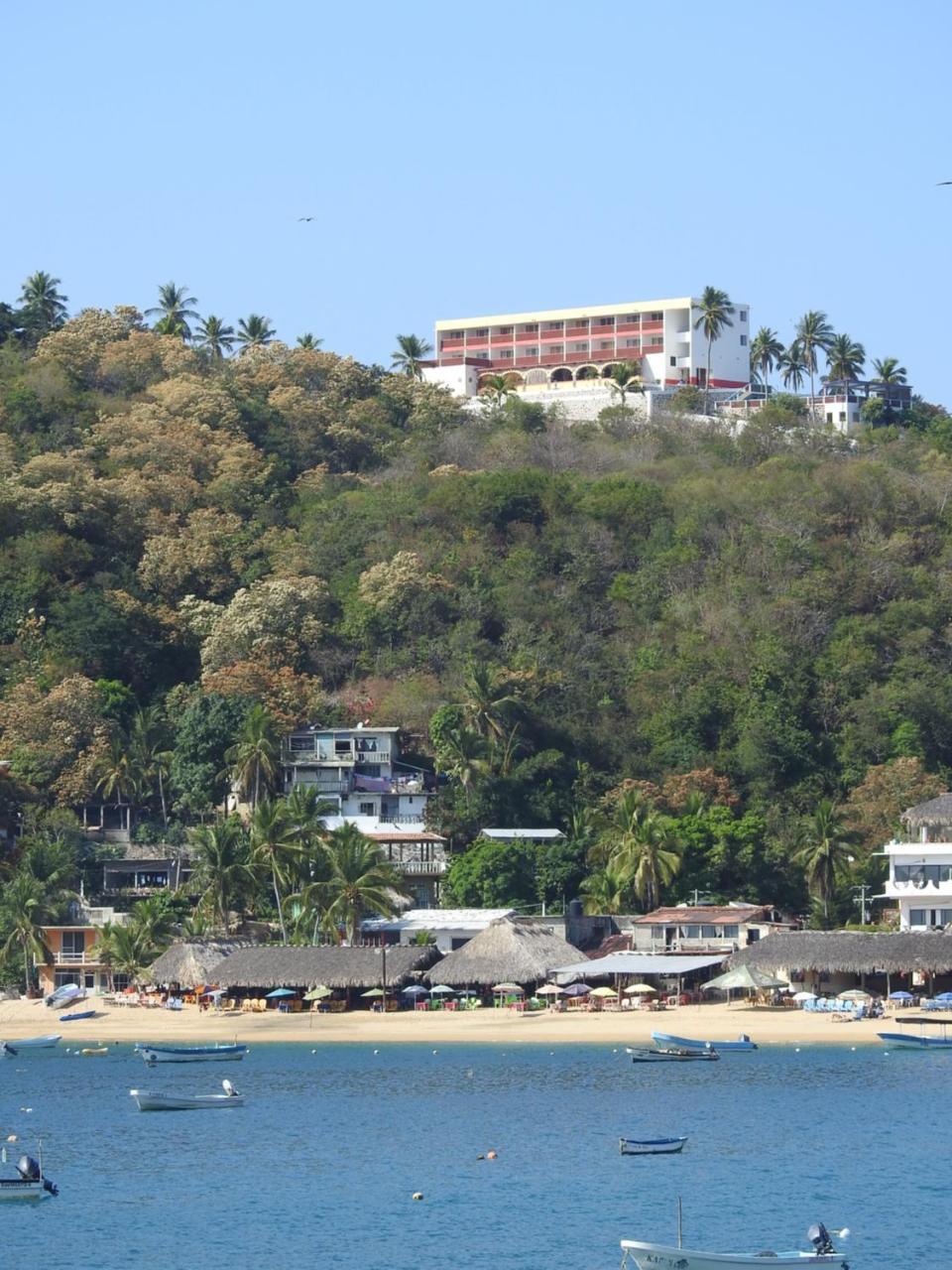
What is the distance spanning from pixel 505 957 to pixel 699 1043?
9234 mm

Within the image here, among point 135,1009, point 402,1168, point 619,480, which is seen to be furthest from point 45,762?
point 402,1168

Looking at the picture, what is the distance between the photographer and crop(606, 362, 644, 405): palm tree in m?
112

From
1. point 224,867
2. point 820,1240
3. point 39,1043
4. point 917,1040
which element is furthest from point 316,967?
point 820,1240

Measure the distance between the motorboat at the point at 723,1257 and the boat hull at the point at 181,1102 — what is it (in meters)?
20.2

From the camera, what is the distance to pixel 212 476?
317 ft

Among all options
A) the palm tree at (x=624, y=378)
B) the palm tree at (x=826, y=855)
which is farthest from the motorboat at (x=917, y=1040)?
the palm tree at (x=624, y=378)

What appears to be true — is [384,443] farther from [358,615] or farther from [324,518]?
[358,615]

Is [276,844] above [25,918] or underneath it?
above

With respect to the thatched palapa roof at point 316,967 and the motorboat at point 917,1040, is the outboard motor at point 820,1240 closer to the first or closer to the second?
the motorboat at point 917,1040

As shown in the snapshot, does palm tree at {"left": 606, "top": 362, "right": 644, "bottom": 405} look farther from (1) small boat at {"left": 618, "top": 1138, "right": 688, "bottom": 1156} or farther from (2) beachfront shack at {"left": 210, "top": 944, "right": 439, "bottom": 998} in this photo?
(1) small boat at {"left": 618, "top": 1138, "right": 688, "bottom": 1156}

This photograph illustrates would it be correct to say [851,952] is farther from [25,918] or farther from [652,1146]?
[25,918]

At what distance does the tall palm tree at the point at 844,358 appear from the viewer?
117 meters

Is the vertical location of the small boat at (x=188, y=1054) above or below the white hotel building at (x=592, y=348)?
below

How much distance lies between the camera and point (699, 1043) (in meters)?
61.2
